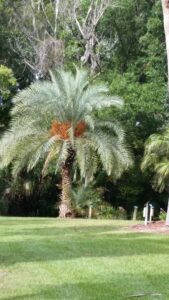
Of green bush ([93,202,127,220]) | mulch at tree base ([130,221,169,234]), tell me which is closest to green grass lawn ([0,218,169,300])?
mulch at tree base ([130,221,169,234])

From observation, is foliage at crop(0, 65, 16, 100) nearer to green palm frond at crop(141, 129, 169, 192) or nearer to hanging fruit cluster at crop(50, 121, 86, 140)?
hanging fruit cluster at crop(50, 121, 86, 140)

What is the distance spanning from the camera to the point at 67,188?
25.5 meters

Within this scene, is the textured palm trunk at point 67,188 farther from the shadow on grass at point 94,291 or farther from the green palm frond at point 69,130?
the shadow on grass at point 94,291

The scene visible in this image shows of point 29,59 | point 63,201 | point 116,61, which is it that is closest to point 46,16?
point 29,59

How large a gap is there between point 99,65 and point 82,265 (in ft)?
87.3

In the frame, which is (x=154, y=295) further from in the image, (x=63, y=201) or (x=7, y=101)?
(x=7, y=101)

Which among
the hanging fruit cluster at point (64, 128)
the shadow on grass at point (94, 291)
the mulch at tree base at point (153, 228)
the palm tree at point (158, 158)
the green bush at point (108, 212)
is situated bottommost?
the shadow on grass at point (94, 291)

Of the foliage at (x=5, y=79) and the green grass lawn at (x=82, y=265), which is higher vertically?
the foliage at (x=5, y=79)

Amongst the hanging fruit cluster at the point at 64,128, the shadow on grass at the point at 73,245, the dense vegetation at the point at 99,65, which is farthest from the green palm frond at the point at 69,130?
the shadow on grass at the point at 73,245

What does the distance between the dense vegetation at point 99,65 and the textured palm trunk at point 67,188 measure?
3.98 ft

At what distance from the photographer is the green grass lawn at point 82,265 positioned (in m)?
7.78

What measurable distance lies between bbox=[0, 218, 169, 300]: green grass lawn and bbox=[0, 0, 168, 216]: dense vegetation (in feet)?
43.4

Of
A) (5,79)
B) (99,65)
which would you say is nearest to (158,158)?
(5,79)

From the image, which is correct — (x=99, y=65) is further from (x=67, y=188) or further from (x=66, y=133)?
(x=67, y=188)
